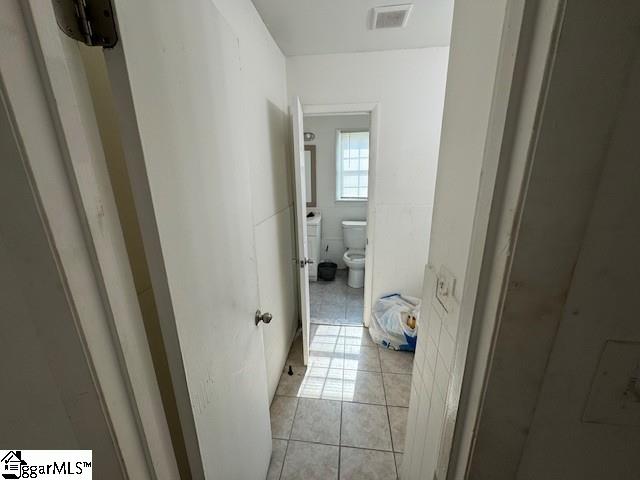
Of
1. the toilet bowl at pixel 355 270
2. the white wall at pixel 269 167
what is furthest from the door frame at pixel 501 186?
the toilet bowl at pixel 355 270

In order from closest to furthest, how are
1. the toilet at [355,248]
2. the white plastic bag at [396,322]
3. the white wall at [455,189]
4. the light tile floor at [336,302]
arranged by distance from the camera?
the white wall at [455,189] → the white plastic bag at [396,322] → the light tile floor at [336,302] → the toilet at [355,248]

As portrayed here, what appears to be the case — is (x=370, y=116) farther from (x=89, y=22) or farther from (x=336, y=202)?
(x=89, y=22)

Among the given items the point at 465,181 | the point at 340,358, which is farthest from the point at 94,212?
the point at 340,358

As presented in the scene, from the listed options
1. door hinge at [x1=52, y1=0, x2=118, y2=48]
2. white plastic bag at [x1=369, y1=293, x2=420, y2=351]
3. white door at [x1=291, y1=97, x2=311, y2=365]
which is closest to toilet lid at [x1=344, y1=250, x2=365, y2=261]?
white plastic bag at [x1=369, y1=293, x2=420, y2=351]

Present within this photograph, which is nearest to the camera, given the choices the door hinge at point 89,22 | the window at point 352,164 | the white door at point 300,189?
the door hinge at point 89,22

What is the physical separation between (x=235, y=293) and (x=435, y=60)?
85.8 inches

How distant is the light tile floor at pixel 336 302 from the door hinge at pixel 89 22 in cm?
251

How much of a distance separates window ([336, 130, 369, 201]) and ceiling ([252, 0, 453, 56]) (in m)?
1.60

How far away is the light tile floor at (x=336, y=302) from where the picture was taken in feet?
8.77

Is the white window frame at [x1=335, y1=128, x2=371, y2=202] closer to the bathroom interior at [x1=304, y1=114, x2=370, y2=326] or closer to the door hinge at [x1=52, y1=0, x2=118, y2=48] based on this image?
the bathroom interior at [x1=304, y1=114, x2=370, y2=326]

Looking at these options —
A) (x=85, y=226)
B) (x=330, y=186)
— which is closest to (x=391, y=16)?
(x=85, y=226)

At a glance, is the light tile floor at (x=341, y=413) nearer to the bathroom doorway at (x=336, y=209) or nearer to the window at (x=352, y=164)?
the bathroom doorway at (x=336, y=209)

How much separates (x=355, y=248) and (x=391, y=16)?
2.53 m

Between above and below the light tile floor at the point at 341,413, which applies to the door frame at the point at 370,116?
above
